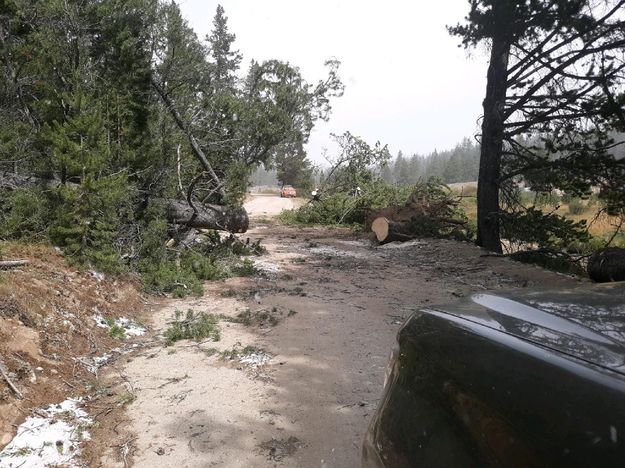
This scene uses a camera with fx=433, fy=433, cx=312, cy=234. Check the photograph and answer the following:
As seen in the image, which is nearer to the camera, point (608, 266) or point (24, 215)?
point (24, 215)

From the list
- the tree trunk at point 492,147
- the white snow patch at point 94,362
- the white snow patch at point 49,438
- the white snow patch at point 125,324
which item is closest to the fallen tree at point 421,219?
the tree trunk at point 492,147

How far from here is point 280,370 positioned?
408 cm

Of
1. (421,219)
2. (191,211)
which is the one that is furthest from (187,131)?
(421,219)

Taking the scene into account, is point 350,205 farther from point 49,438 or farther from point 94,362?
point 49,438

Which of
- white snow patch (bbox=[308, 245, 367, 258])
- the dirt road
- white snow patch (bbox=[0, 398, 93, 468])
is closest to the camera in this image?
white snow patch (bbox=[0, 398, 93, 468])

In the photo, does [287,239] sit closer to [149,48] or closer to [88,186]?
[149,48]

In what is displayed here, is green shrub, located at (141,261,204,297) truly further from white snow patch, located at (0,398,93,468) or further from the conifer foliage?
white snow patch, located at (0,398,93,468)

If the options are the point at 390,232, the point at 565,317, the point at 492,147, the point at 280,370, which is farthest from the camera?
the point at 390,232

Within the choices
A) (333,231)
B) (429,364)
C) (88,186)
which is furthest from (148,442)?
(333,231)

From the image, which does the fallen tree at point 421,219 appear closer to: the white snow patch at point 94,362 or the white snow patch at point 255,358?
the white snow patch at point 255,358

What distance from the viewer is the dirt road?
3.01m

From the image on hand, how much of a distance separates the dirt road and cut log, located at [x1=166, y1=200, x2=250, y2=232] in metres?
1.66

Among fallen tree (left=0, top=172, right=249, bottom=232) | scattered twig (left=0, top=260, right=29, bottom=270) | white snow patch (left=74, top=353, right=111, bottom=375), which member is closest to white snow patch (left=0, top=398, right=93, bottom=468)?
white snow patch (left=74, top=353, right=111, bottom=375)

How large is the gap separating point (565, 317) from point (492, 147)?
971cm
